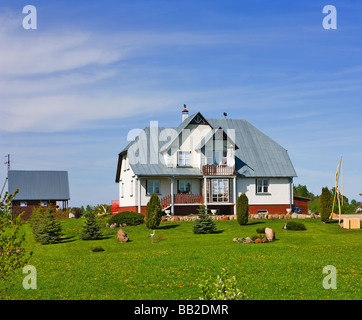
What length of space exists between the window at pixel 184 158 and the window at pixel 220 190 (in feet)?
10.4

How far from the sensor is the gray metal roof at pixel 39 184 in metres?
59.9

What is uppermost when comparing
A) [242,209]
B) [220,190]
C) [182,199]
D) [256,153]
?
[256,153]

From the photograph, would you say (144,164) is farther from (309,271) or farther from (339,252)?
(309,271)

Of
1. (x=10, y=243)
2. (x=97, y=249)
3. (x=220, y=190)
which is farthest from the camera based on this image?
(x=220, y=190)

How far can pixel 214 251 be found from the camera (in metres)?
25.9

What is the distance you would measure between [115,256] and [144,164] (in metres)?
21.6

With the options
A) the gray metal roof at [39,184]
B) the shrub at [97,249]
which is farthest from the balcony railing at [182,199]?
the gray metal roof at [39,184]

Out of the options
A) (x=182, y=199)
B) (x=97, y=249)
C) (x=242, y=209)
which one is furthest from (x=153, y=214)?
(x=182, y=199)

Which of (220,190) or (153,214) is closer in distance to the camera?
(153,214)

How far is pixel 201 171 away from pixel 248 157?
6.02 m

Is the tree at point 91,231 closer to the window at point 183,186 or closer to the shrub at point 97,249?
the shrub at point 97,249

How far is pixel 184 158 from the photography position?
47719 mm

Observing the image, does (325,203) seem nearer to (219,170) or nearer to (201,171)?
(219,170)
